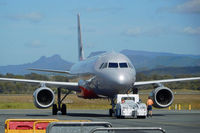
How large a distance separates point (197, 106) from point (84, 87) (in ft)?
65.8

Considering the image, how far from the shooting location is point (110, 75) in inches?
1152

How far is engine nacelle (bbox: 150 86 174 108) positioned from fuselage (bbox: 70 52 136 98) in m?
2.48

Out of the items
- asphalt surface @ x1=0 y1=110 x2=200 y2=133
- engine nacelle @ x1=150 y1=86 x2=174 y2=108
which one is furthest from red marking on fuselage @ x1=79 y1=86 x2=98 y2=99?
engine nacelle @ x1=150 y1=86 x2=174 y2=108

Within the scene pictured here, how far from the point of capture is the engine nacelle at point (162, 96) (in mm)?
31717

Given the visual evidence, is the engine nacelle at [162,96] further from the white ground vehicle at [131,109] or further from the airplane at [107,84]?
the white ground vehicle at [131,109]

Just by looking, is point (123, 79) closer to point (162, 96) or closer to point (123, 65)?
point (123, 65)

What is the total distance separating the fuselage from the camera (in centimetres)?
2891

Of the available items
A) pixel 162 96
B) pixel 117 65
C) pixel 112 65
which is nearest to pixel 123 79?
pixel 117 65

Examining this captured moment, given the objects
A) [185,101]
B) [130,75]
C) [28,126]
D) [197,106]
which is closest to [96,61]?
[130,75]

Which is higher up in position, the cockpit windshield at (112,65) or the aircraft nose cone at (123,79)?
the cockpit windshield at (112,65)

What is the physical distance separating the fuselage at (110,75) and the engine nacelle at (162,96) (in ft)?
8.15

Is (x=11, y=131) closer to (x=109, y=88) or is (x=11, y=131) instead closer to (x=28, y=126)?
(x=28, y=126)

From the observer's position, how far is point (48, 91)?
1278 inches

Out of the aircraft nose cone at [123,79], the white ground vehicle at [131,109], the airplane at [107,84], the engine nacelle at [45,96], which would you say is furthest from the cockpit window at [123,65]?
the engine nacelle at [45,96]
